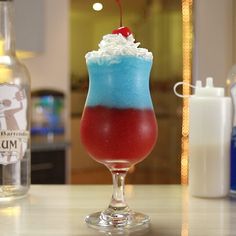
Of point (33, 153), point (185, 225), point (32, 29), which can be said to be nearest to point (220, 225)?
point (185, 225)

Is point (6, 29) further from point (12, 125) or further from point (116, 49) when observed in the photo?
point (116, 49)

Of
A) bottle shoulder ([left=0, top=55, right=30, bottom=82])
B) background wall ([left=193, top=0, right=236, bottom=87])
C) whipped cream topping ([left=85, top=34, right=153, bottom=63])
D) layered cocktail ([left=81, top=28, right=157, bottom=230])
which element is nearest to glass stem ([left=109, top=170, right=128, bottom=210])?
layered cocktail ([left=81, top=28, right=157, bottom=230])

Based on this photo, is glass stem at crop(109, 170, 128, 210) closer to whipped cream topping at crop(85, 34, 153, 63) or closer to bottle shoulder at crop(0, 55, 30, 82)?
whipped cream topping at crop(85, 34, 153, 63)

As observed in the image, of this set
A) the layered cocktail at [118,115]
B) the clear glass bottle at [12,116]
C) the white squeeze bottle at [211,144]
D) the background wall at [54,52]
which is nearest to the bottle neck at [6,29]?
the clear glass bottle at [12,116]

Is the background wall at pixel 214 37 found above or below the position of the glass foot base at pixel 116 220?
above

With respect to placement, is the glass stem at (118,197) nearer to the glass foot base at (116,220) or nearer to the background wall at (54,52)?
the glass foot base at (116,220)

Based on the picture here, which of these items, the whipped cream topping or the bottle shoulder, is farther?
the bottle shoulder
